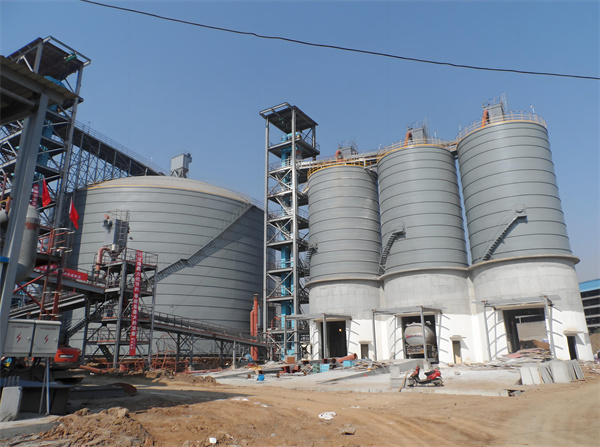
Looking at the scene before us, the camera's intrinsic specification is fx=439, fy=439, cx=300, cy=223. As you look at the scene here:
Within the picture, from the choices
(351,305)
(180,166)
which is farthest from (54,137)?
(351,305)

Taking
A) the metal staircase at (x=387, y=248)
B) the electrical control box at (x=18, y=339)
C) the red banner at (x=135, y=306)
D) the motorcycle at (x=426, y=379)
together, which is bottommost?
the motorcycle at (x=426, y=379)

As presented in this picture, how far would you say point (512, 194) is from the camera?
38.9 metres

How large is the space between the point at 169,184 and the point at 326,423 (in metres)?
44.4

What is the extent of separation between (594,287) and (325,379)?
268 ft

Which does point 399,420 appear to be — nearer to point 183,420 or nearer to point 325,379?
point 183,420

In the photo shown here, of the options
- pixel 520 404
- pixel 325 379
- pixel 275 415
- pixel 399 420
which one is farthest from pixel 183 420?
pixel 325 379

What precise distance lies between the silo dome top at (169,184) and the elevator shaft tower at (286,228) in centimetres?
583

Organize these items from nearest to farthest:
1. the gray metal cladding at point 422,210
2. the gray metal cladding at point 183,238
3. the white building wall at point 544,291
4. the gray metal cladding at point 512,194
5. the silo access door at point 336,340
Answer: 1. the white building wall at point 544,291
2. the gray metal cladding at point 512,194
3. the gray metal cladding at point 422,210
4. the gray metal cladding at point 183,238
5. the silo access door at point 336,340

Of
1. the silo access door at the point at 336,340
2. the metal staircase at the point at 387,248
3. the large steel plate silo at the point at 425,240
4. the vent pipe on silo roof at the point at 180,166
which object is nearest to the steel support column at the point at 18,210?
the large steel plate silo at the point at 425,240

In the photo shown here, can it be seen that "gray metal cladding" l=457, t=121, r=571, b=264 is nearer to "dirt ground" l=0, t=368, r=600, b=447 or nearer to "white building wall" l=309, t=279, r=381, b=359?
"white building wall" l=309, t=279, r=381, b=359

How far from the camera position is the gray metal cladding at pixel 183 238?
47.9 metres

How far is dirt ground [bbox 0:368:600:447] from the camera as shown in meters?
9.86

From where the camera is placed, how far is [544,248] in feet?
122

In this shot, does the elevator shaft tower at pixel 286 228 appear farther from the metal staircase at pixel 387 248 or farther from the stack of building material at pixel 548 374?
the stack of building material at pixel 548 374
